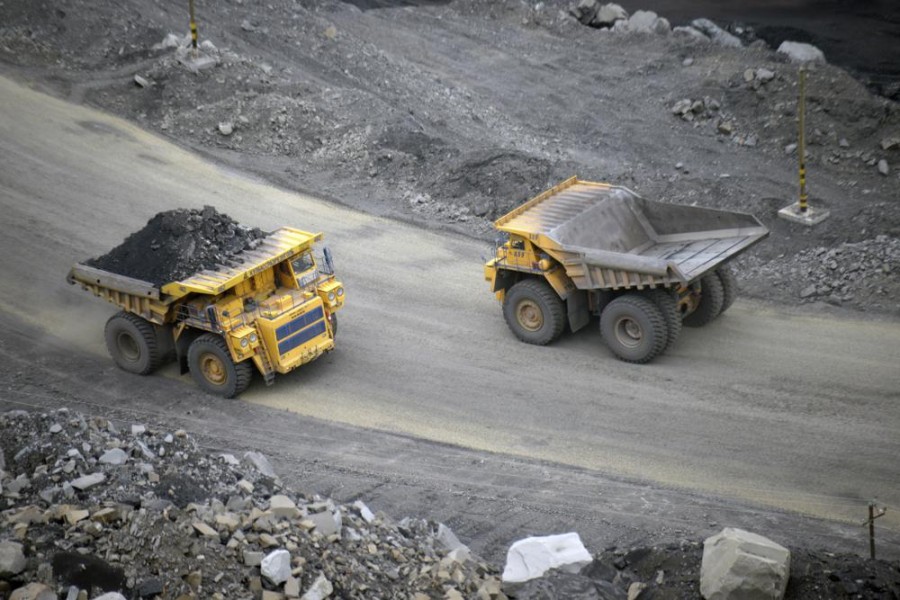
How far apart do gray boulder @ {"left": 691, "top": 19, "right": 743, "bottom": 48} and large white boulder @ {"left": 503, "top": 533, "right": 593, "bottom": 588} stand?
1862cm

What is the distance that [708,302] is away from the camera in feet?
50.1

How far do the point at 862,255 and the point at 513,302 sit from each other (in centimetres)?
556

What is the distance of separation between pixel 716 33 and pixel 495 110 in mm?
6985

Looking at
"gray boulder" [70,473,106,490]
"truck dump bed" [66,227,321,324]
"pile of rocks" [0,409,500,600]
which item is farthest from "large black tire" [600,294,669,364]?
"gray boulder" [70,473,106,490]

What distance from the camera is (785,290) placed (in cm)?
1648

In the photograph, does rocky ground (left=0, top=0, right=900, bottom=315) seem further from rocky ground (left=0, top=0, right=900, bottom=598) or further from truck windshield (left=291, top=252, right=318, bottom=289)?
truck windshield (left=291, top=252, right=318, bottom=289)

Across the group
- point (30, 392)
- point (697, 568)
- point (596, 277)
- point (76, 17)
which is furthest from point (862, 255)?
point (76, 17)

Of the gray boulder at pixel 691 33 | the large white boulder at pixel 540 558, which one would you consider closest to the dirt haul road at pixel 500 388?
the large white boulder at pixel 540 558

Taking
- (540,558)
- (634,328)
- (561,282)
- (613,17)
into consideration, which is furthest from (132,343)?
(613,17)

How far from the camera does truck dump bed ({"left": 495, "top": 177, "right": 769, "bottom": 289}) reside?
14156 millimetres

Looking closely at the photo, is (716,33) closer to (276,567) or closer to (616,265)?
(616,265)

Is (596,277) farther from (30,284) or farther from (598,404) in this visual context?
(30,284)

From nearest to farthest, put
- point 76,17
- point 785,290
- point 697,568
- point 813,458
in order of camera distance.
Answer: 1. point 697,568
2. point 813,458
3. point 785,290
4. point 76,17

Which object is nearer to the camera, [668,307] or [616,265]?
[616,265]
